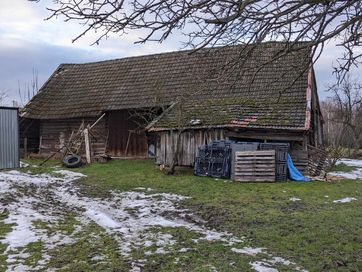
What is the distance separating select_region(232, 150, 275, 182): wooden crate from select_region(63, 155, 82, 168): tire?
808cm

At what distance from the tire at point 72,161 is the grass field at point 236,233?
231 inches

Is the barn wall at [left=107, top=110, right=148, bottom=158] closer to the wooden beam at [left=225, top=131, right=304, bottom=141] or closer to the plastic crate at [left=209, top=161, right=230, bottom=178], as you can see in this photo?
the wooden beam at [left=225, top=131, right=304, bottom=141]

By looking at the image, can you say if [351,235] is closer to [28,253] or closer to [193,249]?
[193,249]

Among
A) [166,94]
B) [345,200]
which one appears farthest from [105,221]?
[166,94]

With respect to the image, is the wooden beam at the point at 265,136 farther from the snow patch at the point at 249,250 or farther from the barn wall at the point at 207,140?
the snow patch at the point at 249,250

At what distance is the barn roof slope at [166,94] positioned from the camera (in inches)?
716

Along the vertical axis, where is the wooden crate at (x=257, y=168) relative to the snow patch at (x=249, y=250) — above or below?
above

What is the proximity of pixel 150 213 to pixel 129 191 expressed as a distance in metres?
3.52

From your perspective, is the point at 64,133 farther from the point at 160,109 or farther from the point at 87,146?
the point at 160,109

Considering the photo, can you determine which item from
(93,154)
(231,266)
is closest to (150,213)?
(231,266)

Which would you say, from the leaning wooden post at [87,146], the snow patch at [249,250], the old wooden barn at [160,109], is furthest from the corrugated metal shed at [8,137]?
the snow patch at [249,250]

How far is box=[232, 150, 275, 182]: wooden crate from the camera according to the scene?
16.2 meters

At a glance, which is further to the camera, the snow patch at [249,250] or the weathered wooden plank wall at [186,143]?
the weathered wooden plank wall at [186,143]

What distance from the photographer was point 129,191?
539 inches
